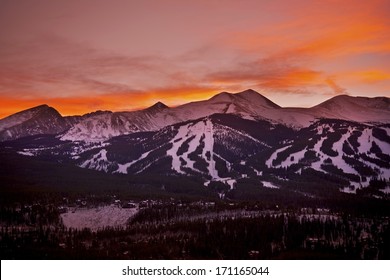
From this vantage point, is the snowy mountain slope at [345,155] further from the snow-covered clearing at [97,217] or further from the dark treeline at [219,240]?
the snow-covered clearing at [97,217]

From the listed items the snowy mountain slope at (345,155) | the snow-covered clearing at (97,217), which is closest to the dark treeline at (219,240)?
the snow-covered clearing at (97,217)

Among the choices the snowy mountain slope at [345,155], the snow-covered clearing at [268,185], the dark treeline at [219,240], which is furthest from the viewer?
the snowy mountain slope at [345,155]

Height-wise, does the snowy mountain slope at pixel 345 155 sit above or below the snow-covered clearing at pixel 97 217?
above

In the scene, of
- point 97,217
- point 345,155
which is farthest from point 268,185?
point 97,217

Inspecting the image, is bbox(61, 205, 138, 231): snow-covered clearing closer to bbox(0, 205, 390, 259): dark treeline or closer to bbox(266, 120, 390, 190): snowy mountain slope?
bbox(0, 205, 390, 259): dark treeline

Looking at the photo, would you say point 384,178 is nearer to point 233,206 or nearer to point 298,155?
point 298,155

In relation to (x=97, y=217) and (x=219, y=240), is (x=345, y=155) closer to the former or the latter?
(x=97, y=217)

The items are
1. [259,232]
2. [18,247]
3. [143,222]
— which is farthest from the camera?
[143,222]

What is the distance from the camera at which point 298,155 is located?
180500 millimetres

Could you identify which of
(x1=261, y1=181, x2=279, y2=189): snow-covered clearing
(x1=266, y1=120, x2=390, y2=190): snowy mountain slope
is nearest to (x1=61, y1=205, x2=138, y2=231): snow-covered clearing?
(x1=261, y1=181, x2=279, y2=189): snow-covered clearing

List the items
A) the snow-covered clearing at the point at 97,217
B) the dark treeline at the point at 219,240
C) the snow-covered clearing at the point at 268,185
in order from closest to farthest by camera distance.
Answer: the dark treeline at the point at 219,240 < the snow-covered clearing at the point at 97,217 < the snow-covered clearing at the point at 268,185

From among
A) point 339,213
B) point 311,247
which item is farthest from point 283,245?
point 339,213
